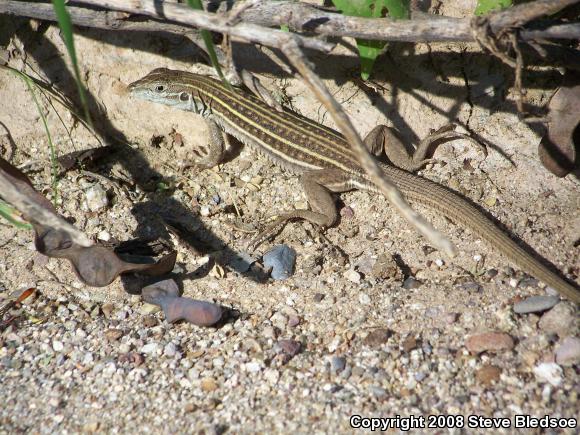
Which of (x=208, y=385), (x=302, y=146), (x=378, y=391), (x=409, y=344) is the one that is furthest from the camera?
(x=302, y=146)

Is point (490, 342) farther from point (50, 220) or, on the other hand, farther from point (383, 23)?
point (50, 220)

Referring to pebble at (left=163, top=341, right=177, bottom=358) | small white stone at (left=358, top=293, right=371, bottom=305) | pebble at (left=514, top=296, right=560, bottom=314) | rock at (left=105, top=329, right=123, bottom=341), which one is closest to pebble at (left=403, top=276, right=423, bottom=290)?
small white stone at (left=358, top=293, right=371, bottom=305)

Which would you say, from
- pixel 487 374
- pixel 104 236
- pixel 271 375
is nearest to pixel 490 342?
pixel 487 374

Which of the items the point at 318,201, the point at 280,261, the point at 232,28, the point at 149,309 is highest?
the point at 232,28

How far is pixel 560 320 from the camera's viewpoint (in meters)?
2.55

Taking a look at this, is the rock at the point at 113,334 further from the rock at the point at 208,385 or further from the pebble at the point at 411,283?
the pebble at the point at 411,283

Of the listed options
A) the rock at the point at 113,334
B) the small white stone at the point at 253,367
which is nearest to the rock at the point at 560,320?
the small white stone at the point at 253,367

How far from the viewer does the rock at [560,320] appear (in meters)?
2.53

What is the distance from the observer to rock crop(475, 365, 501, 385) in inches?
93.8

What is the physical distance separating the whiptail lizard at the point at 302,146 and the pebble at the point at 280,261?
8.0 inches

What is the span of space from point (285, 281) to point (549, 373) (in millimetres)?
1437

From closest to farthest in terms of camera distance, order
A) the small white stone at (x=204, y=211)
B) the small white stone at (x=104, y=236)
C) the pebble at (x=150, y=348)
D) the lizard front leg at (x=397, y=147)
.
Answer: the pebble at (x=150, y=348) < the small white stone at (x=104, y=236) < the lizard front leg at (x=397, y=147) < the small white stone at (x=204, y=211)

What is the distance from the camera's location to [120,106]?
4090 millimetres

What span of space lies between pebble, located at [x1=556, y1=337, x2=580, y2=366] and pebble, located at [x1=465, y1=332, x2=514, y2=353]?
0.66 ft
